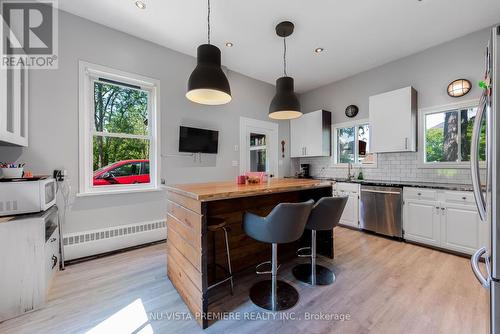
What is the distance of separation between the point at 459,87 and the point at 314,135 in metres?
2.44

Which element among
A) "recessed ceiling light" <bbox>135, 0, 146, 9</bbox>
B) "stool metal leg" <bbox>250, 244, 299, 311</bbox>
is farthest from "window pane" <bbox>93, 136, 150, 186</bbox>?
"stool metal leg" <bbox>250, 244, 299, 311</bbox>

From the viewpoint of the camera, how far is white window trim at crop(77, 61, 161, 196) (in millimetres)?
2701

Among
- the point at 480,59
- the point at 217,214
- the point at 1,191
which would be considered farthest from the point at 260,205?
the point at 480,59

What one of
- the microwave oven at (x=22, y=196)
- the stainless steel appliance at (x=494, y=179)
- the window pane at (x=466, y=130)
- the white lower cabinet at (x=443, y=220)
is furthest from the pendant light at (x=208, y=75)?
the window pane at (x=466, y=130)

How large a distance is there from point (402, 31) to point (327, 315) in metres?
3.83

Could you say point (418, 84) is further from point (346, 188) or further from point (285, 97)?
point (285, 97)

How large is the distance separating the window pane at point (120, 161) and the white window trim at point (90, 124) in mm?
93

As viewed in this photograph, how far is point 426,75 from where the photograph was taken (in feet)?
11.4

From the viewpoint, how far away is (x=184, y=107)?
11.8 feet

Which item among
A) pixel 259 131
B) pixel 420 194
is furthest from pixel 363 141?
pixel 259 131

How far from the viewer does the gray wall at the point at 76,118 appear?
8.12ft

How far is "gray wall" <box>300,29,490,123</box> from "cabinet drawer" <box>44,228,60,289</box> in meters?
5.13

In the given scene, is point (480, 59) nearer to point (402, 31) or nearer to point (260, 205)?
point (402, 31)

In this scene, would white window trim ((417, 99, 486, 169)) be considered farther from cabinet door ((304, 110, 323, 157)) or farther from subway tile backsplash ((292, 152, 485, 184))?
cabinet door ((304, 110, 323, 157))
